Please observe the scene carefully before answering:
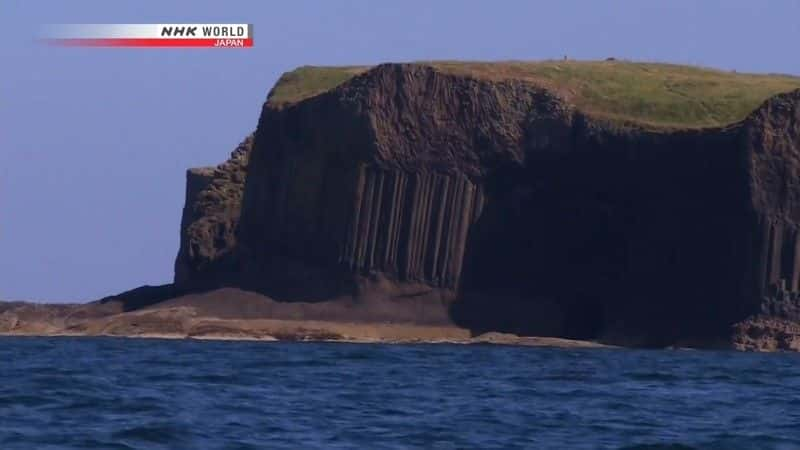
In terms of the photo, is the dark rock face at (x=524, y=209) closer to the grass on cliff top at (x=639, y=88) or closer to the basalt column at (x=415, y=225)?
the basalt column at (x=415, y=225)

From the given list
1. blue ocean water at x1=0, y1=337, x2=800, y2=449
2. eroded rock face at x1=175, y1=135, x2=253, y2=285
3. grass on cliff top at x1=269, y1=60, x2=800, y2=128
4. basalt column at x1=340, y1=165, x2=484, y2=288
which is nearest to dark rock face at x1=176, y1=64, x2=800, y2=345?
basalt column at x1=340, y1=165, x2=484, y2=288

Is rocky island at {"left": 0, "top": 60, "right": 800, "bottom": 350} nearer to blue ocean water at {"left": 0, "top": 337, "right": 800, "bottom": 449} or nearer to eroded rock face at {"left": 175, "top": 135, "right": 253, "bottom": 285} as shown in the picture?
eroded rock face at {"left": 175, "top": 135, "right": 253, "bottom": 285}

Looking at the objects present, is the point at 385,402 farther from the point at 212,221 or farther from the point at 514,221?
the point at 212,221

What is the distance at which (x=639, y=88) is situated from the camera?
105875 mm

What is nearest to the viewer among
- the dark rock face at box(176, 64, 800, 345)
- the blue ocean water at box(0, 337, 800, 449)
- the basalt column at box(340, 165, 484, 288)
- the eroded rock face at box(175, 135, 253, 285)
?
the blue ocean water at box(0, 337, 800, 449)

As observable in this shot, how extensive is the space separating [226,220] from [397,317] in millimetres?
19370

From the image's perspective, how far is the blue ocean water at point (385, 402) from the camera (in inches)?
1394

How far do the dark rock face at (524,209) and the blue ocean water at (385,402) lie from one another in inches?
1051

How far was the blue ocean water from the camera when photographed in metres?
35.4

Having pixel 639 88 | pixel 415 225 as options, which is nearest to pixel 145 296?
pixel 415 225

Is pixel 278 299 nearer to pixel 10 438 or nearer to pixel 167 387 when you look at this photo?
pixel 167 387

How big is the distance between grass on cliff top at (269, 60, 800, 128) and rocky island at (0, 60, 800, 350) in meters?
0.19

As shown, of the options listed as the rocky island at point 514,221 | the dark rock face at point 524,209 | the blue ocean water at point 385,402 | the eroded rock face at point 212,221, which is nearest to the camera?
the blue ocean water at point 385,402

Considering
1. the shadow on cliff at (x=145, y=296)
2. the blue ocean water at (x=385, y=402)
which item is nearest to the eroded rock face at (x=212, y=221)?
the shadow on cliff at (x=145, y=296)
